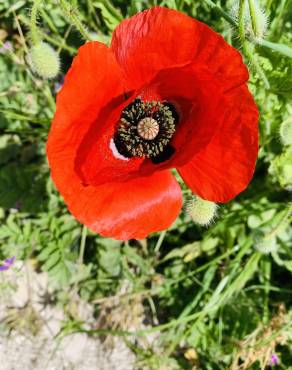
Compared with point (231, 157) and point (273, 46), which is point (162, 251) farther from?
point (273, 46)

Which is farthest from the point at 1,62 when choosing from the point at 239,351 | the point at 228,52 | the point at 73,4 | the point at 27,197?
the point at 239,351

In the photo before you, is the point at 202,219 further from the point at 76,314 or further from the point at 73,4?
the point at 76,314

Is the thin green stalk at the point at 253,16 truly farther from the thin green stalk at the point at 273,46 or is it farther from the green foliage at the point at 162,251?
the green foliage at the point at 162,251

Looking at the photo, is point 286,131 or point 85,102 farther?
point 286,131

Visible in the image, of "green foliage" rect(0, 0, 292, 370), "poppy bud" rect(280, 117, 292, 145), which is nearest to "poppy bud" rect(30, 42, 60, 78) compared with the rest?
"green foliage" rect(0, 0, 292, 370)

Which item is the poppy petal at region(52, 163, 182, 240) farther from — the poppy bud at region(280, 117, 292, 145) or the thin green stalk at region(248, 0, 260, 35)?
the thin green stalk at region(248, 0, 260, 35)

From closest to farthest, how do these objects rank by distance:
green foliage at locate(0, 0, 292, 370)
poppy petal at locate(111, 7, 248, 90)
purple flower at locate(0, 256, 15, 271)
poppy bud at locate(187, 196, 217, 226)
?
poppy petal at locate(111, 7, 248, 90) < poppy bud at locate(187, 196, 217, 226) < green foliage at locate(0, 0, 292, 370) < purple flower at locate(0, 256, 15, 271)

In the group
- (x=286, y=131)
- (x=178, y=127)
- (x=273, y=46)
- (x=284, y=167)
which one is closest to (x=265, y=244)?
(x=284, y=167)
